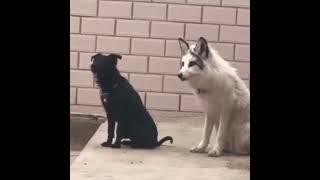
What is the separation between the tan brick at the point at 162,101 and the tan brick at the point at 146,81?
2.0 inches

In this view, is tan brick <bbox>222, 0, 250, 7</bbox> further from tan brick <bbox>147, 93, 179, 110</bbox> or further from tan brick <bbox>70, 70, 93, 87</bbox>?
tan brick <bbox>70, 70, 93, 87</bbox>

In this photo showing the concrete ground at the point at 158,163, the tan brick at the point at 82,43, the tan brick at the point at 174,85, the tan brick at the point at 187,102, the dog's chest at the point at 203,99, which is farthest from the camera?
the tan brick at the point at 174,85

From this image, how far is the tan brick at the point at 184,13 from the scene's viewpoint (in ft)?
14.2

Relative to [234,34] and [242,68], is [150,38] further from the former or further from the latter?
[242,68]

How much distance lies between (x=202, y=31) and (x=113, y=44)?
0.61m

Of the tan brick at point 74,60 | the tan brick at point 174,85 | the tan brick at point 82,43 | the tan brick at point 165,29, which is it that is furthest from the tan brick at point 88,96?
the tan brick at point 165,29

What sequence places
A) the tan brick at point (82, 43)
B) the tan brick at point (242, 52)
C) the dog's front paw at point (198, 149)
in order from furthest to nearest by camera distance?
the tan brick at point (82, 43) → the tan brick at point (242, 52) → the dog's front paw at point (198, 149)

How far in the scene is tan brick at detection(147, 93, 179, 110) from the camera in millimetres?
4230

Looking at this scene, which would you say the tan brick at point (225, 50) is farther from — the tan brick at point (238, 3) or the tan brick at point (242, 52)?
the tan brick at point (238, 3)

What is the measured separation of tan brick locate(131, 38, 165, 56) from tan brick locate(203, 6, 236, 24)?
35 cm
